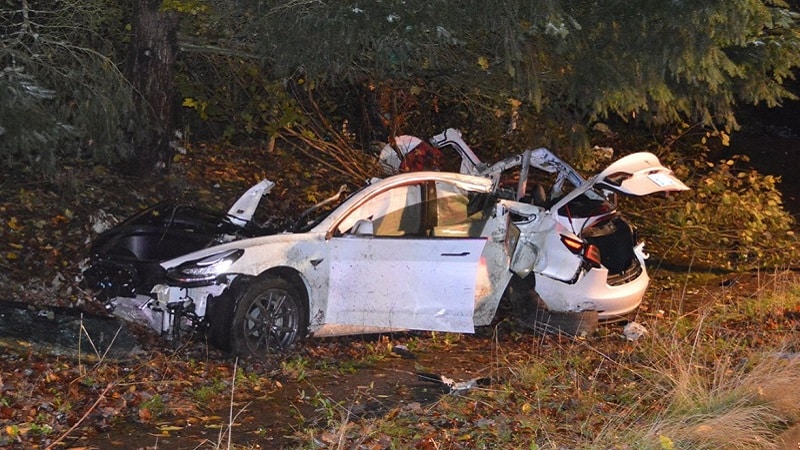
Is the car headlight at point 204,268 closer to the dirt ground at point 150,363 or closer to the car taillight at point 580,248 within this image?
the dirt ground at point 150,363

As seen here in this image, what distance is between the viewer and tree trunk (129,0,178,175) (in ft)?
36.6

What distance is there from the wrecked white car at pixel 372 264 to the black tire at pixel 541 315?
13 mm

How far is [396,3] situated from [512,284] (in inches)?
111

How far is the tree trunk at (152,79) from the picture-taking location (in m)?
11.1

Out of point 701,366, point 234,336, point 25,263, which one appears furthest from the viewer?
point 25,263

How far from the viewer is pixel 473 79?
11.0 m

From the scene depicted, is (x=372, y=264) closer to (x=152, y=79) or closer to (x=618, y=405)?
(x=618, y=405)

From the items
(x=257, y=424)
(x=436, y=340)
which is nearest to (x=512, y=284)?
(x=436, y=340)

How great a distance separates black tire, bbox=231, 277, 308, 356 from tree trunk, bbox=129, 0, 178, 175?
3.96 meters

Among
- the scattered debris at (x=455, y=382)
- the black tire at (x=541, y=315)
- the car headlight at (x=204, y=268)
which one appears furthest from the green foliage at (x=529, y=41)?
the scattered debris at (x=455, y=382)

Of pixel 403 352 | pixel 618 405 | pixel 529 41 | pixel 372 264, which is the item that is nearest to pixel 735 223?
pixel 529 41

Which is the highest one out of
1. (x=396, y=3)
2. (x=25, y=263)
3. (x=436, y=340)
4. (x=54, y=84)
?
(x=396, y=3)

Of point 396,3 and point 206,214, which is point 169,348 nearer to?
point 206,214

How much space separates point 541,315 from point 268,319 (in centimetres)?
287
